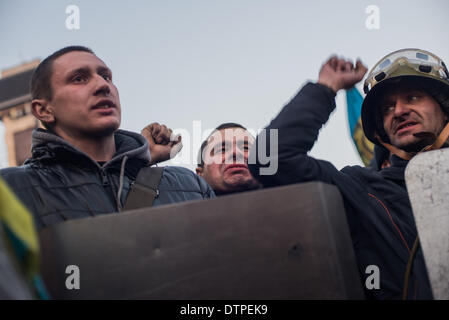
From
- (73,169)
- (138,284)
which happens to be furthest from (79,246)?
(73,169)

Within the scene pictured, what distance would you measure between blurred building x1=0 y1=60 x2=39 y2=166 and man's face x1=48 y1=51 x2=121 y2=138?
7.45 meters

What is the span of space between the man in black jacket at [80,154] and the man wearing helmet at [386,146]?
71 centimetres

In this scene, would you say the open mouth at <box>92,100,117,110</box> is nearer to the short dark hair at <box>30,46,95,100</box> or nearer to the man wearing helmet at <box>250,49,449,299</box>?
the short dark hair at <box>30,46,95,100</box>

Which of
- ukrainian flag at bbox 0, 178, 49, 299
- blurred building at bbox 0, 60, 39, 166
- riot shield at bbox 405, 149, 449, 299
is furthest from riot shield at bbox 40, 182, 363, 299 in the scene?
blurred building at bbox 0, 60, 39, 166

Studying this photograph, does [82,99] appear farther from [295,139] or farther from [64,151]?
[295,139]

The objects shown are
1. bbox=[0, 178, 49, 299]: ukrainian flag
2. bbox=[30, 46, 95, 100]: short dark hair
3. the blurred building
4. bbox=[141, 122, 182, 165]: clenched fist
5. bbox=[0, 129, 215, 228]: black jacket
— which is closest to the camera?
bbox=[0, 178, 49, 299]: ukrainian flag

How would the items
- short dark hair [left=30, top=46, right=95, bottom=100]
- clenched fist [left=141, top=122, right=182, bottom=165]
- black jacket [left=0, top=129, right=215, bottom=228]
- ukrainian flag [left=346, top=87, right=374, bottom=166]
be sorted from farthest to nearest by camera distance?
ukrainian flag [left=346, top=87, right=374, bottom=166] < clenched fist [left=141, top=122, right=182, bottom=165] < short dark hair [left=30, top=46, right=95, bottom=100] < black jacket [left=0, top=129, right=215, bottom=228]

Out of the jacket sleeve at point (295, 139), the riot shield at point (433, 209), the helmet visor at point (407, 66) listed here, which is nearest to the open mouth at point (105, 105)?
the jacket sleeve at point (295, 139)

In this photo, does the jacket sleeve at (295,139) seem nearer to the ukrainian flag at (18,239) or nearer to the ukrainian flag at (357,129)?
the ukrainian flag at (18,239)

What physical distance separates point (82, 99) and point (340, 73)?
5.25 feet

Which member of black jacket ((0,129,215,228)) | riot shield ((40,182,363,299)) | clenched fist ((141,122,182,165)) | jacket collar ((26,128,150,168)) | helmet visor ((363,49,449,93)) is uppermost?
helmet visor ((363,49,449,93))

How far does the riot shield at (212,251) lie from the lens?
5.55ft

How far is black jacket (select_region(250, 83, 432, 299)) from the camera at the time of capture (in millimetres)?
2695
